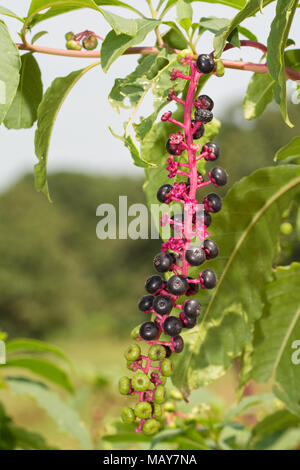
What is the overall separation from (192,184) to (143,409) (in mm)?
319

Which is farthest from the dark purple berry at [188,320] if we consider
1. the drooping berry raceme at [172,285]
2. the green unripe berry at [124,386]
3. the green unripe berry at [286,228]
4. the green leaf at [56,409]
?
the green leaf at [56,409]

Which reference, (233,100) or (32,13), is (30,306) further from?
(32,13)

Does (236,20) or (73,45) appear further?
(73,45)

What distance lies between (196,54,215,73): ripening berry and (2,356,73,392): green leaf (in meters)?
1.20

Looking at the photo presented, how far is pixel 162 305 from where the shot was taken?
0.74 m

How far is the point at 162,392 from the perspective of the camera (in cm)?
74

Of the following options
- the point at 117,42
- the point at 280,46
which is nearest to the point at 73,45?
the point at 117,42

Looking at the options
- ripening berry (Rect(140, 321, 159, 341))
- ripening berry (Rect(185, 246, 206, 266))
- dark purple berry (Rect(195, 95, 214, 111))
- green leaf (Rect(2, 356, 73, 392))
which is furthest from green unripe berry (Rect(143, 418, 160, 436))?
green leaf (Rect(2, 356, 73, 392))

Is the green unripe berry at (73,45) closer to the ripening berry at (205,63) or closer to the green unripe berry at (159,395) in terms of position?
the ripening berry at (205,63)

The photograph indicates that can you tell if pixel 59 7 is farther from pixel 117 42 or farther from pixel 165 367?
pixel 165 367

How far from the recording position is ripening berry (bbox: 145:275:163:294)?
76cm

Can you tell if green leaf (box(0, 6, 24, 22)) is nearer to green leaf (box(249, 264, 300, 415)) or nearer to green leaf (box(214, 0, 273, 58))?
green leaf (box(214, 0, 273, 58))

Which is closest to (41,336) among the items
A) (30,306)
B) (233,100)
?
(30,306)

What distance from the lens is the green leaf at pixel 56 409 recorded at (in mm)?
1635
